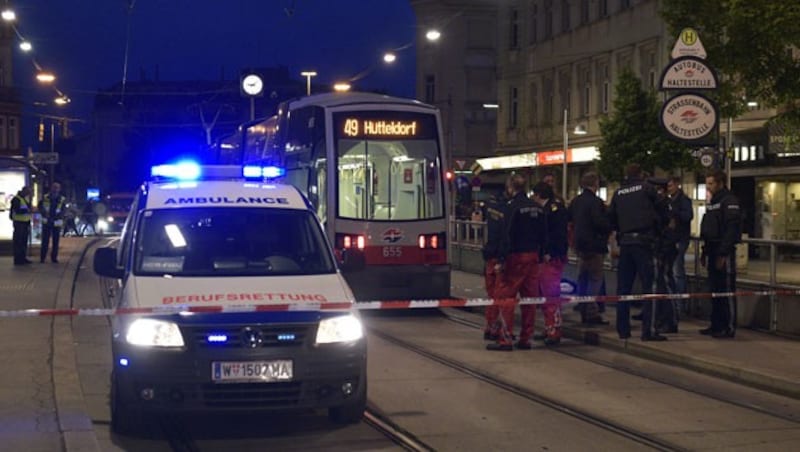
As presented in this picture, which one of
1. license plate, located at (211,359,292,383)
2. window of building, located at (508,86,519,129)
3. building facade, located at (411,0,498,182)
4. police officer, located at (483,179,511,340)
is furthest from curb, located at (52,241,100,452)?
building facade, located at (411,0,498,182)

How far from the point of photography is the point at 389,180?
18.8 meters

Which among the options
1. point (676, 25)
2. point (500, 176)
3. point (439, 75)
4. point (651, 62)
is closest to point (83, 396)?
point (676, 25)

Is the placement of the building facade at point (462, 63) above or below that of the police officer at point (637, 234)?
above

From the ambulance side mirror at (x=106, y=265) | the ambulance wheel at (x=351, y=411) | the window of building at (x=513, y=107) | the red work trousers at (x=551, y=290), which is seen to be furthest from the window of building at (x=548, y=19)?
the ambulance wheel at (x=351, y=411)

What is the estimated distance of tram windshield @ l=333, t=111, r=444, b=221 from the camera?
61.1ft

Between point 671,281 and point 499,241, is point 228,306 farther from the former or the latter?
point 671,281

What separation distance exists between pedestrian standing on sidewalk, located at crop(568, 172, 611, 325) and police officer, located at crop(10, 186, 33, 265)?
1318 cm

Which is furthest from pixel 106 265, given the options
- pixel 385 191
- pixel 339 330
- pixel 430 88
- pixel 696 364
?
pixel 430 88

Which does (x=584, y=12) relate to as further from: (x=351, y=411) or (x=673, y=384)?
(x=351, y=411)

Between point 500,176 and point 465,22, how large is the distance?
1111 cm

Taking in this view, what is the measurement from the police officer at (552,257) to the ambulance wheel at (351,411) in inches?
203

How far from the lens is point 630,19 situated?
42.7m

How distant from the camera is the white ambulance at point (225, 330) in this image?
836 centimetres

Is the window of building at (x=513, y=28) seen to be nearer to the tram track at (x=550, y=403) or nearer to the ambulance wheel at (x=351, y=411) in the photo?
the tram track at (x=550, y=403)
